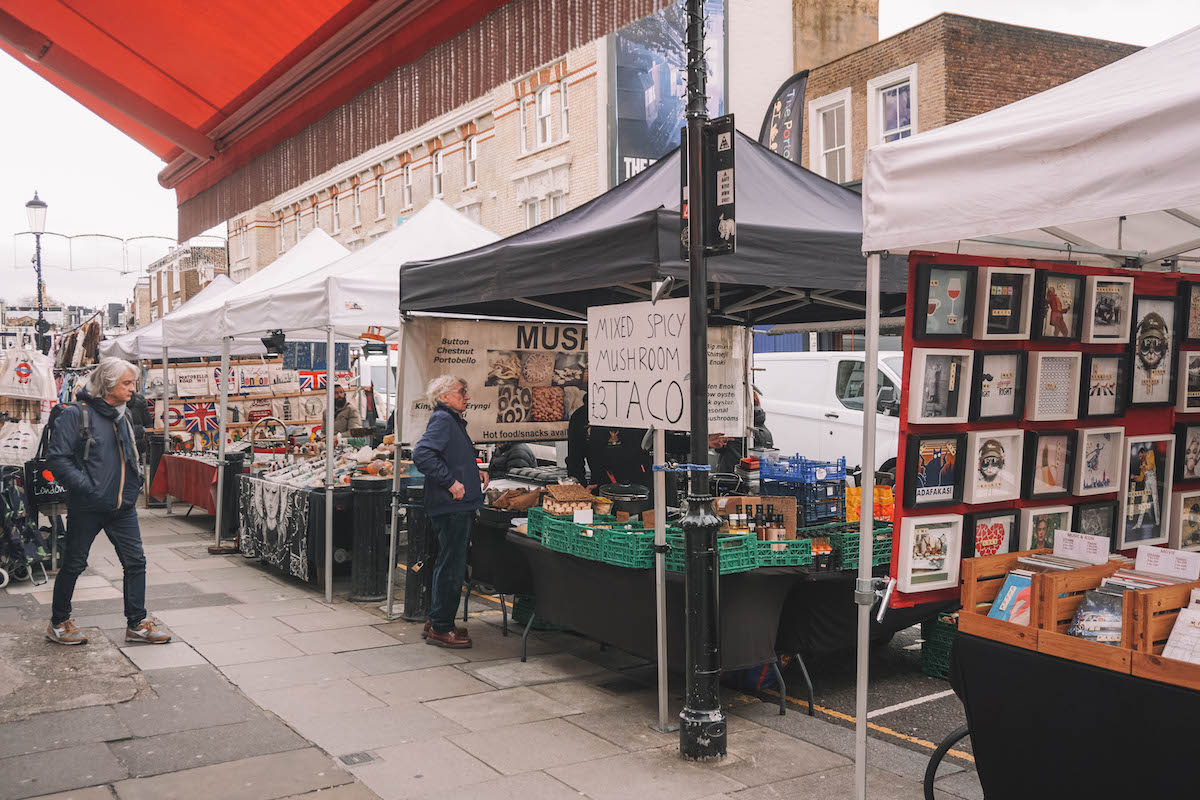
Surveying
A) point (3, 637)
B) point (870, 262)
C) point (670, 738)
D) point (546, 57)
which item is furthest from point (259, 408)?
point (546, 57)

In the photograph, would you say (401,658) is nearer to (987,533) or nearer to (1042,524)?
(987,533)

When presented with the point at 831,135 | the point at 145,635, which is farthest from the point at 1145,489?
the point at 831,135

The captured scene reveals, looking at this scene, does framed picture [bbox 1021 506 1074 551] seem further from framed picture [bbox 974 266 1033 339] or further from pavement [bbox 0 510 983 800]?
pavement [bbox 0 510 983 800]

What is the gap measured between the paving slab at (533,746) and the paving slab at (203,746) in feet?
3.14

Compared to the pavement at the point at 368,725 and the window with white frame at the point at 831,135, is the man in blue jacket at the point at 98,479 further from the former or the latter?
the window with white frame at the point at 831,135

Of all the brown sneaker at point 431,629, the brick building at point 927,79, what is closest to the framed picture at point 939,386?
the brown sneaker at point 431,629

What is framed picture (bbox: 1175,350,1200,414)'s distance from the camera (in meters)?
4.68

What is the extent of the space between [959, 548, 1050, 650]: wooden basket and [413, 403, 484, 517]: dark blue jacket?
4087 millimetres

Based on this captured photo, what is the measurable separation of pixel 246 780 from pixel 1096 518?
13.7 feet

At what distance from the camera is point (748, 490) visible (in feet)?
23.4

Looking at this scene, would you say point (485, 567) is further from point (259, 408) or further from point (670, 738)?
point (259, 408)

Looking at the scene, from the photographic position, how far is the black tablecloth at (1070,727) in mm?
3186

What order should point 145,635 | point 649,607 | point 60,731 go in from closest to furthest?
point 60,731 < point 649,607 < point 145,635

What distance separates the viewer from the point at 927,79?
1992 cm
